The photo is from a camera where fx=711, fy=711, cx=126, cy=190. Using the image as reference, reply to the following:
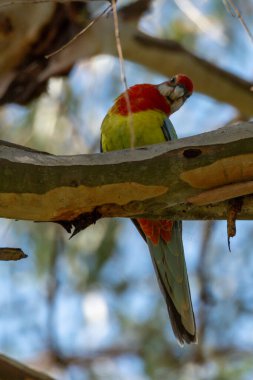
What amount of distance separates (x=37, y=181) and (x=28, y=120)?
269cm

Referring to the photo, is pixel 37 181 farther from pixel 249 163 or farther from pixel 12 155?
pixel 249 163

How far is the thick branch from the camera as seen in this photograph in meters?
2.23

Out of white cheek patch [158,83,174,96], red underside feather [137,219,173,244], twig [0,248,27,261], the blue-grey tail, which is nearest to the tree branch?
twig [0,248,27,261]

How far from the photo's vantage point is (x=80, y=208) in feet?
7.64

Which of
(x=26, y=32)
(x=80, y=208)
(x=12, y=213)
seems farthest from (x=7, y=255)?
(x=26, y=32)

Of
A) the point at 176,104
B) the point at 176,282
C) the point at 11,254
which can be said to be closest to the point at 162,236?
the point at 176,282

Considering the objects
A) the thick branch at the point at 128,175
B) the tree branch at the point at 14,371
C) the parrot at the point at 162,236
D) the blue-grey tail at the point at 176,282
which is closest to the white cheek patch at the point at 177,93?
the parrot at the point at 162,236

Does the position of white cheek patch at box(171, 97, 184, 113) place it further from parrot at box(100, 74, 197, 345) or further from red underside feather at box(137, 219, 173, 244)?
red underside feather at box(137, 219, 173, 244)

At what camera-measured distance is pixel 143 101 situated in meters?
3.55

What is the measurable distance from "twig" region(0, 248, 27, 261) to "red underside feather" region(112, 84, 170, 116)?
127cm

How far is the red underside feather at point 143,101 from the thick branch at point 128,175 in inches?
42.8

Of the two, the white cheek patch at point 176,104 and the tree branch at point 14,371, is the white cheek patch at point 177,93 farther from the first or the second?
the tree branch at point 14,371

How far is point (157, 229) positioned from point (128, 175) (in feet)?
3.25

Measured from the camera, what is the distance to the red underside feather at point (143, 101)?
3.43 metres
